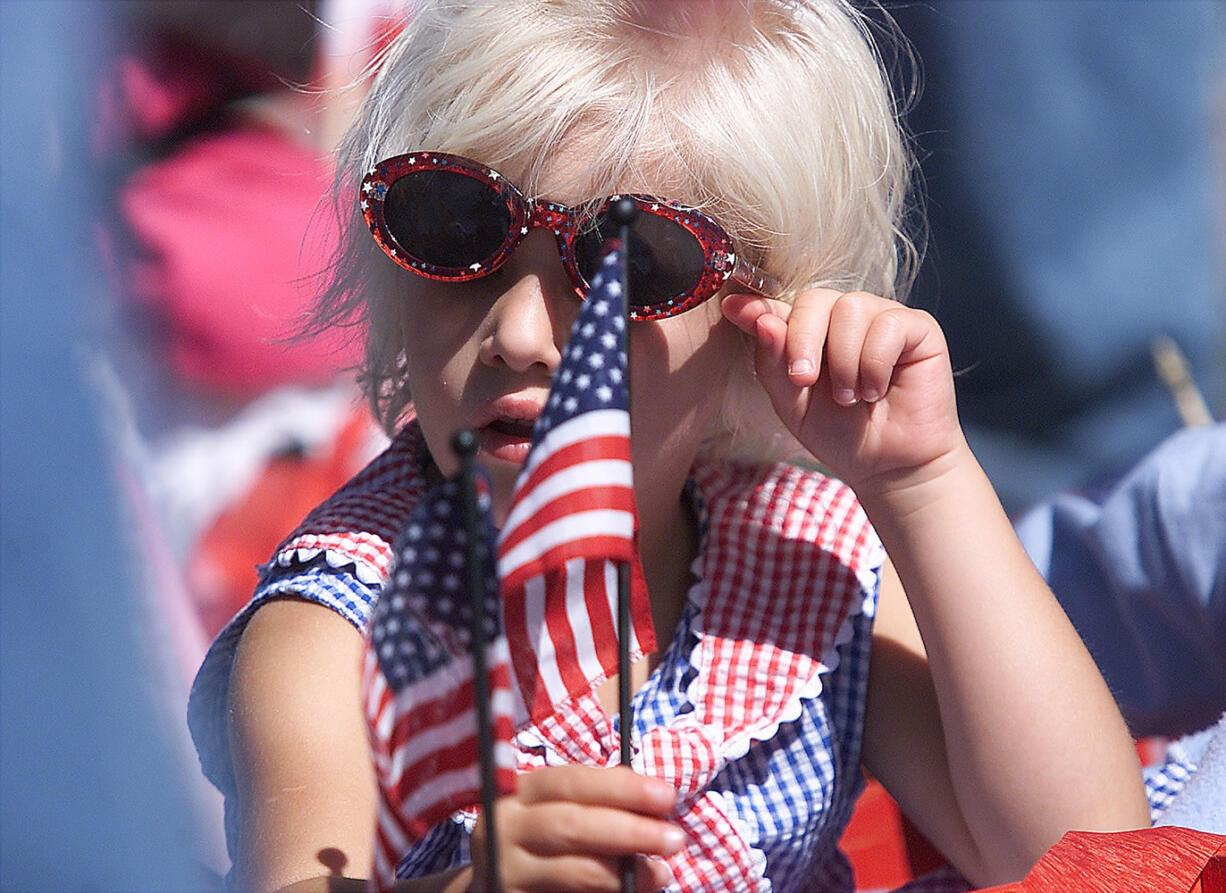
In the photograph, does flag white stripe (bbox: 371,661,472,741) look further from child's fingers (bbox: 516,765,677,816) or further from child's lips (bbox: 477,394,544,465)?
child's lips (bbox: 477,394,544,465)

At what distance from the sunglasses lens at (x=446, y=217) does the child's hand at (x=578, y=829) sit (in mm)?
326

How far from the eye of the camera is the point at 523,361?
747mm

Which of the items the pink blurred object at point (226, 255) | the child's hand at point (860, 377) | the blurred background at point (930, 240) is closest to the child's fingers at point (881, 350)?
the child's hand at point (860, 377)

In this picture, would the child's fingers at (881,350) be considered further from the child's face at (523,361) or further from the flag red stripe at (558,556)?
the flag red stripe at (558,556)

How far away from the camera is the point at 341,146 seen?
0.97m

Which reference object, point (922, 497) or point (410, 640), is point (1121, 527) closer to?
point (922, 497)

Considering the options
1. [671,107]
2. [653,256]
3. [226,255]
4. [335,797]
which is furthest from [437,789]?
[226,255]

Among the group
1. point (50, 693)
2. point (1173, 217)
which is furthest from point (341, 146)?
point (1173, 217)

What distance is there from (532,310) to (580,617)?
200mm

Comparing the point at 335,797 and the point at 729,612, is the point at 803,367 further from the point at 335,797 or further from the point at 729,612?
the point at 335,797

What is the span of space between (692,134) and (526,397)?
193 mm

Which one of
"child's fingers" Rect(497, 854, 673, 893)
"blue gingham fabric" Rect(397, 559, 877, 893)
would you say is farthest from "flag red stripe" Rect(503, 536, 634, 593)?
"blue gingham fabric" Rect(397, 559, 877, 893)

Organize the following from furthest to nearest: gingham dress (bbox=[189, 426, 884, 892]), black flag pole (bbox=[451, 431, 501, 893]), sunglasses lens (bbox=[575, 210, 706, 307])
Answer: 1. gingham dress (bbox=[189, 426, 884, 892])
2. sunglasses lens (bbox=[575, 210, 706, 307])
3. black flag pole (bbox=[451, 431, 501, 893])

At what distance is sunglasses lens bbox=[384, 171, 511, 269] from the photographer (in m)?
0.75
